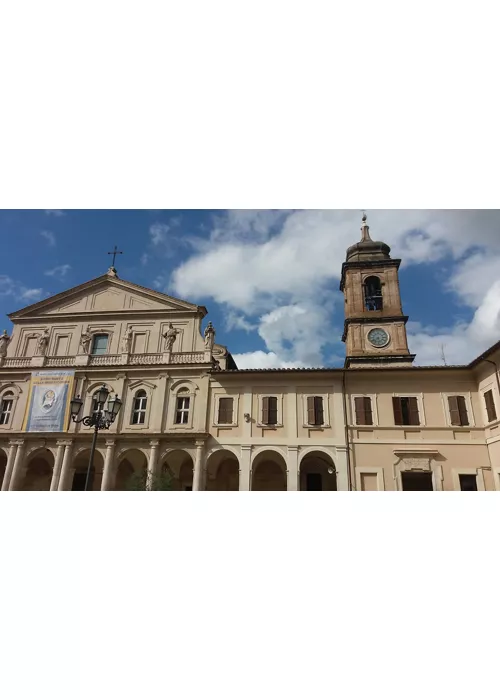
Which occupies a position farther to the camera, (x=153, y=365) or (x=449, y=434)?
(x=153, y=365)

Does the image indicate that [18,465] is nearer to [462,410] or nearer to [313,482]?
[313,482]

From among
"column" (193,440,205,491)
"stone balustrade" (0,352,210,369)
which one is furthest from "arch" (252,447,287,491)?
"stone balustrade" (0,352,210,369)

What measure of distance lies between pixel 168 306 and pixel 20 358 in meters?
7.66

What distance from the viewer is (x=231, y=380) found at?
783 inches

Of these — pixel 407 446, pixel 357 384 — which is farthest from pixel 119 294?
pixel 407 446

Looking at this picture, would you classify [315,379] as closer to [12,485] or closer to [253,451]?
[253,451]

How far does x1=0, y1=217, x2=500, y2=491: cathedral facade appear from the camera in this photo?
17.7 metres

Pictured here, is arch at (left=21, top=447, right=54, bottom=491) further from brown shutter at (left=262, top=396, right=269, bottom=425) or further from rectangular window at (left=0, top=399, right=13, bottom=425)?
brown shutter at (left=262, top=396, right=269, bottom=425)

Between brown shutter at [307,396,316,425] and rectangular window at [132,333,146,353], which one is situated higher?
rectangular window at [132,333,146,353]

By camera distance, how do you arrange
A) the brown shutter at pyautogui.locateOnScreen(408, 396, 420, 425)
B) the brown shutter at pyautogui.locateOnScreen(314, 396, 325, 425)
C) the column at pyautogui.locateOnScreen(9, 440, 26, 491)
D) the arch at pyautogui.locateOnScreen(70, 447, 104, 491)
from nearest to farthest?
the brown shutter at pyautogui.locateOnScreen(408, 396, 420, 425) < the brown shutter at pyautogui.locateOnScreen(314, 396, 325, 425) < the column at pyautogui.locateOnScreen(9, 440, 26, 491) < the arch at pyautogui.locateOnScreen(70, 447, 104, 491)

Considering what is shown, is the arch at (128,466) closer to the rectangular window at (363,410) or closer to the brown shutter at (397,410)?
the rectangular window at (363,410)

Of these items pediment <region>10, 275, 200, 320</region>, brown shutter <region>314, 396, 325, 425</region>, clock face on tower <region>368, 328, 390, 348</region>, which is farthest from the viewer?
clock face on tower <region>368, 328, 390, 348</region>

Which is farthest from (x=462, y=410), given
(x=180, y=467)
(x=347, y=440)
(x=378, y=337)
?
(x=180, y=467)

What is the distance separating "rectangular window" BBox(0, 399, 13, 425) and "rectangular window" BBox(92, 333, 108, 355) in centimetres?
455
